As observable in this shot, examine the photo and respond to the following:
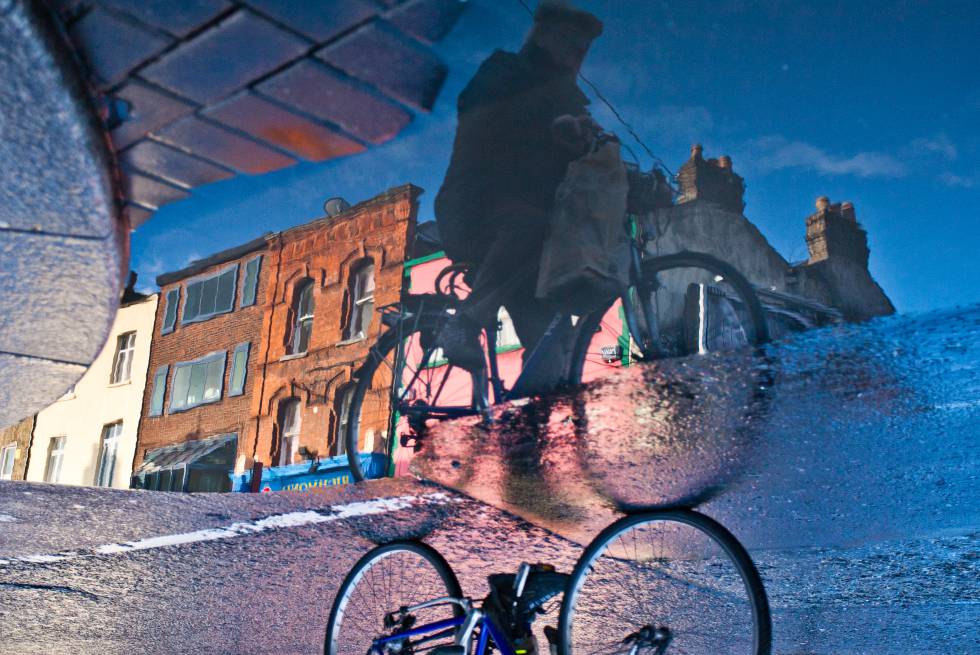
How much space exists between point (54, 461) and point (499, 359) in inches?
80.4

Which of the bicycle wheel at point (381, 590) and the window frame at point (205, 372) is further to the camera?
the bicycle wheel at point (381, 590)

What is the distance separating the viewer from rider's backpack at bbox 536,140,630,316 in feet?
8.25

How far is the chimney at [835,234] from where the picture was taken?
2238mm

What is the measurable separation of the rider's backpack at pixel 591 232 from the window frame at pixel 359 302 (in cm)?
88

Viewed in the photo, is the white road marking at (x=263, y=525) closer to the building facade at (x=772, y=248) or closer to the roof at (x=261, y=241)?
the roof at (x=261, y=241)

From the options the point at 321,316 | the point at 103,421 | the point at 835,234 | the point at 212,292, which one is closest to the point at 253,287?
the point at 212,292

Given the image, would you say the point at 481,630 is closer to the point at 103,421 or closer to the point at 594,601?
the point at 594,601

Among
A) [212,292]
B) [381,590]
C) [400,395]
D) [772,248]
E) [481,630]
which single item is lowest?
[481,630]

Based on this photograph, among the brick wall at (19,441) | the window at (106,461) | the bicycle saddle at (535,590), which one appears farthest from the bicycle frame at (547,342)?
the brick wall at (19,441)

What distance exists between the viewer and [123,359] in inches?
138

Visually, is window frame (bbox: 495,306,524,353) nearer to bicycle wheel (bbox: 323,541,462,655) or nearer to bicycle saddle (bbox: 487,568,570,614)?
bicycle saddle (bbox: 487,568,570,614)

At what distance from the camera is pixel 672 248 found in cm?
245

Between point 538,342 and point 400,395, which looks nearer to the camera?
point 538,342

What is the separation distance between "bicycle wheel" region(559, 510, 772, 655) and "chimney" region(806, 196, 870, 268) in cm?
120
